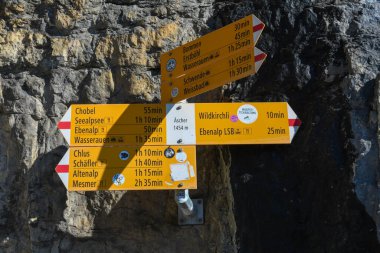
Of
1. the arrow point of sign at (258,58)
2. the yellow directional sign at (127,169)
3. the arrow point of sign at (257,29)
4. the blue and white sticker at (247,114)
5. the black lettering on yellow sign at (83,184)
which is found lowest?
the black lettering on yellow sign at (83,184)

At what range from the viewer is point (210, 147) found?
3.35 meters

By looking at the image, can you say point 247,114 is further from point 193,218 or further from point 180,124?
point 193,218

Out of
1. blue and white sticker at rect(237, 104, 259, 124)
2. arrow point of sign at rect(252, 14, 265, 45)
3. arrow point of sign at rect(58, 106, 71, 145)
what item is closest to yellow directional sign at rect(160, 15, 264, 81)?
arrow point of sign at rect(252, 14, 265, 45)

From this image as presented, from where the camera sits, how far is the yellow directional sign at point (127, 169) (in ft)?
9.69

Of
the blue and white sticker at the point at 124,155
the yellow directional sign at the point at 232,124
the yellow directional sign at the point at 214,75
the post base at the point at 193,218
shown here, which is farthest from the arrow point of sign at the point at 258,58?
the post base at the point at 193,218

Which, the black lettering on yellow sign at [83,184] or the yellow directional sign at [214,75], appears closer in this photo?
the yellow directional sign at [214,75]

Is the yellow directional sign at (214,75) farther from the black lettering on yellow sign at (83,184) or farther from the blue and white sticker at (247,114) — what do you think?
the black lettering on yellow sign at (83,184)

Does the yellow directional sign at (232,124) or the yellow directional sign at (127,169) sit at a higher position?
the yellow directional sign at (232,124)

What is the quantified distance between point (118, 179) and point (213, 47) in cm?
87

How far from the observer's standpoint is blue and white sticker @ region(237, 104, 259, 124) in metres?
3.05

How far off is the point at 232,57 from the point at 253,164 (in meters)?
0.65

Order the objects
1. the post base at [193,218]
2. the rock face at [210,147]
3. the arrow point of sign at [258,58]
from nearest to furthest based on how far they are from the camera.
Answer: the arrow point of sign at [258,58] → the rock face at [210,147] → the post base at [193,218]

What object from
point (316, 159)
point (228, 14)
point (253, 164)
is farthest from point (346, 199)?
point (228, 14)

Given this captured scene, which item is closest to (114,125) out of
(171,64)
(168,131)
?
(168,131)
